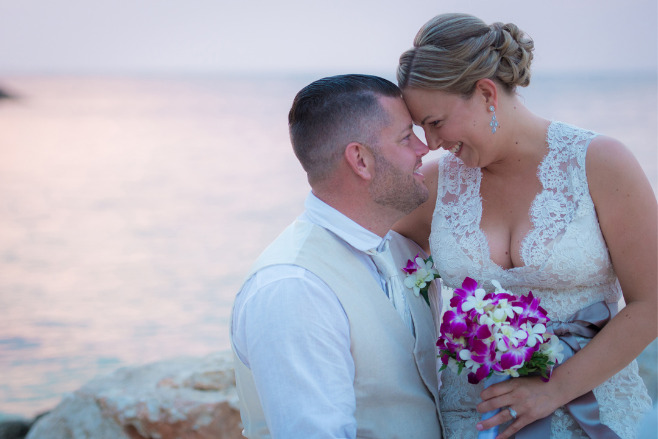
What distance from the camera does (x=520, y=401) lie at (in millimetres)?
2721

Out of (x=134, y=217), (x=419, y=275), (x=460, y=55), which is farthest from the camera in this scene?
(x=134, y=217)

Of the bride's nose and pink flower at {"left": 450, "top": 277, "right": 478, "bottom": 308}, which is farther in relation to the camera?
the bride's nose

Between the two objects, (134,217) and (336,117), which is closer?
(336,117)

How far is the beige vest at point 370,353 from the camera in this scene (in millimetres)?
2707

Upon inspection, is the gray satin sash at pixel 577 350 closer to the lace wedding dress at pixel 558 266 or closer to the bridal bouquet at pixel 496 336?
the lace wedding dress at pixel 558 266

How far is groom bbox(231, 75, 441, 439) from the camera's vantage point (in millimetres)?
2510

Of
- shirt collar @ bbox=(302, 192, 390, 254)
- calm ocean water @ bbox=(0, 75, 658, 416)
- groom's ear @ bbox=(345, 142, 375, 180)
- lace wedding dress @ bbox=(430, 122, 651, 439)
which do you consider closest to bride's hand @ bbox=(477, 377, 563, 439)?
lace wedding dress @ bbox=(430, 122, 651, 439)

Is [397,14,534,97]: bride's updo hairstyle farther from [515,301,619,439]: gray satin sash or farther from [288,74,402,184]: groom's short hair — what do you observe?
[515,301,619,439]: gray satin sash

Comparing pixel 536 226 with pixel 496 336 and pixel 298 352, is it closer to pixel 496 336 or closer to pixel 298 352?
pixel 496 336

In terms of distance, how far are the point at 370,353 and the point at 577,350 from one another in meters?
0.84

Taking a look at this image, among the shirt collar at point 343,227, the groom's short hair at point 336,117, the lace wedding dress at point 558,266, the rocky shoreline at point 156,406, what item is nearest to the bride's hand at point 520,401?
the lace wedding dress at point 558,266

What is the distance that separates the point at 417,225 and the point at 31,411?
14.8ft

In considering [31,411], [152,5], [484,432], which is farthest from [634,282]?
[152,5]

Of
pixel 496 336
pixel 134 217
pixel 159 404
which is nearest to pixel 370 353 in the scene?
pixel 496 336
